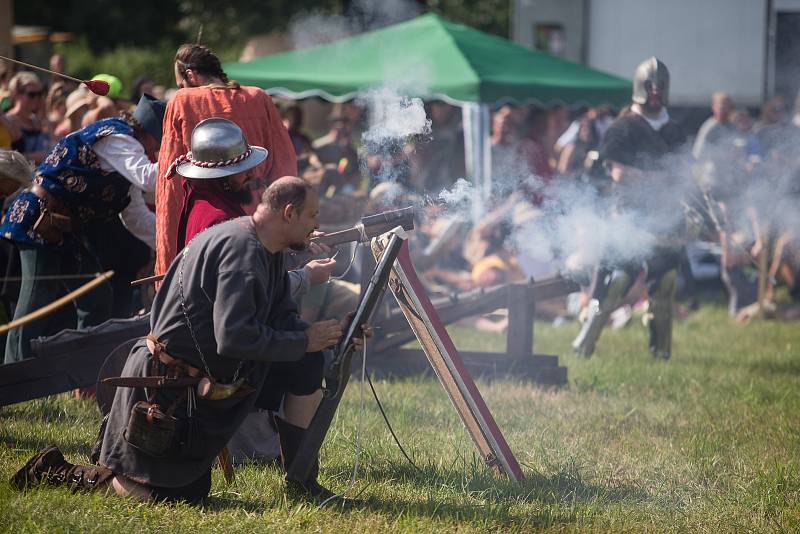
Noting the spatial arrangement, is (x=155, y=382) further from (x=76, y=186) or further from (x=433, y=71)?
(x=433, y=71)

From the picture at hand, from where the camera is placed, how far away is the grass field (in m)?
4.03

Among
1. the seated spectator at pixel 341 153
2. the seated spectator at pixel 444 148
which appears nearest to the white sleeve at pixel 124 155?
the seated spectator at pixel 341 153

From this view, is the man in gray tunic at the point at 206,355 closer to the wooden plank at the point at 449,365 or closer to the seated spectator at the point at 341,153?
the wooden plank at the point at 449,365

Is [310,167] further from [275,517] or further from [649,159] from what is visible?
[275,517]

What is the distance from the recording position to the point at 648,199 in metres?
7.83

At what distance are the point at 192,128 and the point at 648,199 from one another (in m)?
4.06

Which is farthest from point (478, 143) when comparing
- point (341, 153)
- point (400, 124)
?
point (400, 124)

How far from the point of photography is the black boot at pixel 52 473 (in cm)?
416

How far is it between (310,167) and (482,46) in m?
2.59

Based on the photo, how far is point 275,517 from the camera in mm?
4023

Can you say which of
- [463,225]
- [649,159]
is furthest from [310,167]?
[649,159]

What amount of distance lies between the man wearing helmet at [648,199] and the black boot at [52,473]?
4.52 metres

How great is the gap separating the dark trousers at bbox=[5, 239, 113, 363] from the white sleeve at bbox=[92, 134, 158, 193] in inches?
24.6

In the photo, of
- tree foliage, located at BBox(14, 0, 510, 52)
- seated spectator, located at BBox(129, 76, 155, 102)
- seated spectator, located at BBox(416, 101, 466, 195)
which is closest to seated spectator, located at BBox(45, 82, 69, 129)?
seated spectator, located at BBox(129, 76, 155, 102)
